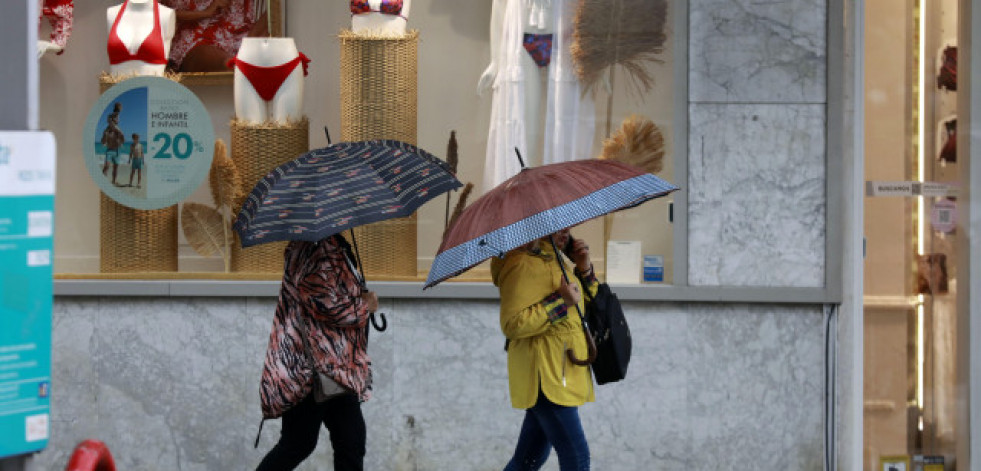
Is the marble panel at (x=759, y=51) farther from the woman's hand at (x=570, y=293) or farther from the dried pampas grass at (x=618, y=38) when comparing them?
the woman's hand at (x=570, y=293)

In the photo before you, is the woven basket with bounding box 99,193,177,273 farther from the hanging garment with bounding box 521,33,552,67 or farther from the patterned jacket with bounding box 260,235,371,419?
the patterned jacket with bounding box 260,235,371,419

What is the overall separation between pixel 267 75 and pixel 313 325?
246cm

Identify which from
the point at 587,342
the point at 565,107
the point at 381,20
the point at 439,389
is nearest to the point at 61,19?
the point at 381,20

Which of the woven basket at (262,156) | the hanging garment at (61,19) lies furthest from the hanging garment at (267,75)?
the hanging garment at (61,19)

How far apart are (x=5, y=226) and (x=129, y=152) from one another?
448 centimetres

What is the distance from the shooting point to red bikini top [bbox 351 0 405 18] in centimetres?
695

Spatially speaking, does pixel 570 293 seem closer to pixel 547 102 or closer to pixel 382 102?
pixel 547 102

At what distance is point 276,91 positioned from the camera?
699cm

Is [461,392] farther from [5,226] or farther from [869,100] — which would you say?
[5,226]

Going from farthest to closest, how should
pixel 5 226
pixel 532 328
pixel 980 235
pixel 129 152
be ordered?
1. pixel 129 152
2. pixel 980 235
3. pixel 532 328
4. pixel 5 226

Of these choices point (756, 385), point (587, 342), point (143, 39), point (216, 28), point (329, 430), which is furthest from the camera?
point (216, 28)

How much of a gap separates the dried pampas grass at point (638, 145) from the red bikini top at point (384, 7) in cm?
138

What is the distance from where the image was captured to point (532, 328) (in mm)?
4797

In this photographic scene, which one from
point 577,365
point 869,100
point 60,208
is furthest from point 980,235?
point 60,208
